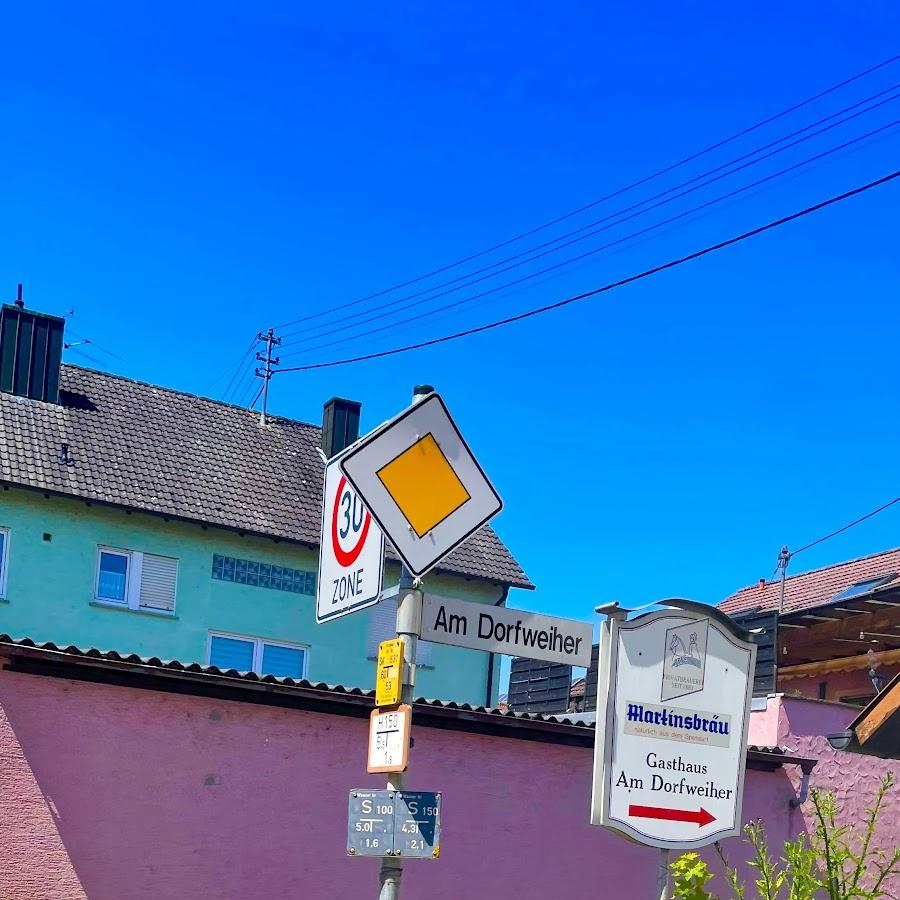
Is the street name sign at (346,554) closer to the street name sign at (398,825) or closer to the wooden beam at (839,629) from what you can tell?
the street name sign at (398,825)

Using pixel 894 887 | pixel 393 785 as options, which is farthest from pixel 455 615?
Result: pixel 894 887

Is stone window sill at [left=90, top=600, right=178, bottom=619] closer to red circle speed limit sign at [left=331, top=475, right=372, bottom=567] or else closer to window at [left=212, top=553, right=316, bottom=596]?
window at [left=212, top=553, right=316, bottom=596]

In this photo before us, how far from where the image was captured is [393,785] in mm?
5484

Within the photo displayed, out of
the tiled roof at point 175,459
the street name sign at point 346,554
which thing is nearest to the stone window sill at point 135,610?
the tiled roof at point 175,459

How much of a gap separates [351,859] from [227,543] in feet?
54.5

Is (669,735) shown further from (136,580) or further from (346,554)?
(136,580)

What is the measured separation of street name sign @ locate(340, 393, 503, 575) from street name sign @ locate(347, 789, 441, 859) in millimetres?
896

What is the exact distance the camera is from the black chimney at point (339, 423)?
31.9 metres

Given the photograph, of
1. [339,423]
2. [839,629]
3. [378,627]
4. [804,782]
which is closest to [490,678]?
[378,627]

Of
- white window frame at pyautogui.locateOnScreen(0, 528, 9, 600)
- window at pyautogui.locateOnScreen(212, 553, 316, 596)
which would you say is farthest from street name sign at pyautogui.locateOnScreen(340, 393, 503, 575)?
window at pyautogui.locateOnScreen(212, 553, 316, 596)

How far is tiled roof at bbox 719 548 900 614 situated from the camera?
89.2 ft

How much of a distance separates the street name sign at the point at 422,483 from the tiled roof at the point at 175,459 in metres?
20.3

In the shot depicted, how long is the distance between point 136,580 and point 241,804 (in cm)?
1589

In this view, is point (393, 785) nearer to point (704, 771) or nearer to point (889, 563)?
point (704, 771)
